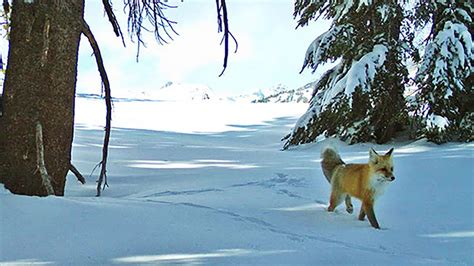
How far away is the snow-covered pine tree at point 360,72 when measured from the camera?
7906 millimetres

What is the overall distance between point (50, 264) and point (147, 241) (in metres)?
0.54

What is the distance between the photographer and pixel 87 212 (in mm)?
2928

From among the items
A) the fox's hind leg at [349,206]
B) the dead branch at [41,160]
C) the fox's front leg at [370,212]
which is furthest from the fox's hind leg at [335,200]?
the dead branch at [41,160]

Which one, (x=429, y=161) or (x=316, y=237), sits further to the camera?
(x=429, y=161)

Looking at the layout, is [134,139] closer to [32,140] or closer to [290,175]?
[290,175]

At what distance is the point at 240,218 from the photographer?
334 cm

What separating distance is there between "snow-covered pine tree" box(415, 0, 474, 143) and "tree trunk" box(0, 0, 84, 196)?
6.20 m

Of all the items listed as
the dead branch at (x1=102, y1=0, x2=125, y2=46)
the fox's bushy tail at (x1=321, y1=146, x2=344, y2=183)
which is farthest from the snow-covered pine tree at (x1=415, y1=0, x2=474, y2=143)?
the dead branch at (x1=102, y1=0, x2=125, y2=46)

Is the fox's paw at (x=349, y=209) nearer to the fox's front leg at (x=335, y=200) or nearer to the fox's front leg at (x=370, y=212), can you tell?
the fox's front leg at (x=335, y=200)

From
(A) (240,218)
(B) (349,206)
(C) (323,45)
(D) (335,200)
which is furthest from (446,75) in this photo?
(A) (240,218)

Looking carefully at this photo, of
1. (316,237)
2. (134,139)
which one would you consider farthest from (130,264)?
(134,139)

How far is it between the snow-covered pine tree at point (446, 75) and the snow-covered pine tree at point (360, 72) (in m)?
0.44

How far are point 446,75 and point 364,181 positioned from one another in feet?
15.9

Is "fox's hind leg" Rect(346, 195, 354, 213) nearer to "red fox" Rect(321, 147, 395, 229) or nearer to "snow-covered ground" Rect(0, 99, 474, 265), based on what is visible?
"red fox" Rect(321, 147, 395, 229)
